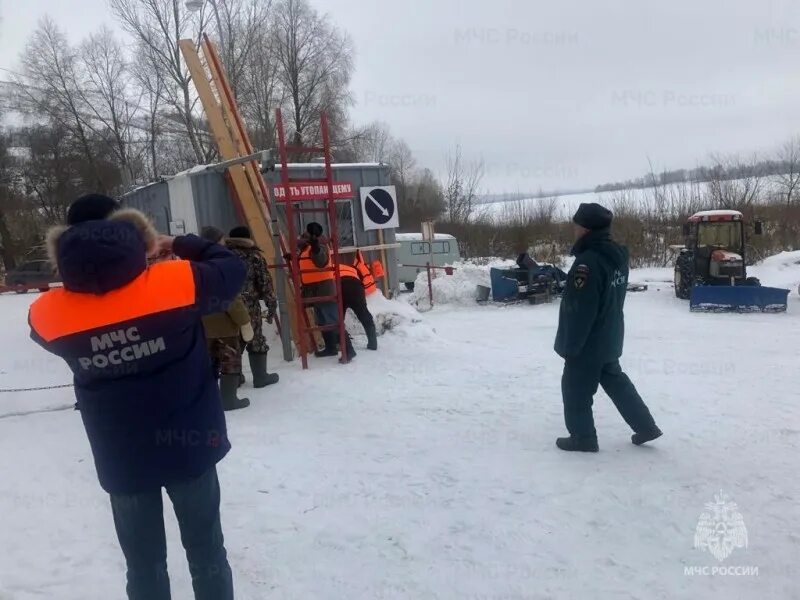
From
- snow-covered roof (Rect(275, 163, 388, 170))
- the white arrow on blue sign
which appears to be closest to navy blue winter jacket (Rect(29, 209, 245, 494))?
snow-covered roof (Rect(275, 163, 388, 170))

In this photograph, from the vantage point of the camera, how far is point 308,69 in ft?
94.4

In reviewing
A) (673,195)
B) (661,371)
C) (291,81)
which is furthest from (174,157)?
(661,371)

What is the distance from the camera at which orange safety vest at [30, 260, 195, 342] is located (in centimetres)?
215

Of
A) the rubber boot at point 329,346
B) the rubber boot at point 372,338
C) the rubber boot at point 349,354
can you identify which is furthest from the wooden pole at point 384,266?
the rubber boot at point 349,354

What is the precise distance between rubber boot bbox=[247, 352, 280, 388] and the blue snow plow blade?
10.3 m

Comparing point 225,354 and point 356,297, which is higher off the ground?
point 356,297

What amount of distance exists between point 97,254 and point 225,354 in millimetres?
3788

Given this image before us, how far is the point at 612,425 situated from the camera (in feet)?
16.9

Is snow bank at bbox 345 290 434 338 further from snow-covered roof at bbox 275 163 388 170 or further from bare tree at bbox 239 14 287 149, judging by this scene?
bare tree at bbox 239 14 287 149

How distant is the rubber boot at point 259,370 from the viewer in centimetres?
655

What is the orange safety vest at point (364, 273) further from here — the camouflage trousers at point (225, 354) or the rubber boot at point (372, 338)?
the camouflage trousers at point (225, 354)

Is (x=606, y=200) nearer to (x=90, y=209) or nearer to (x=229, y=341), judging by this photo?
(x=229, y=341)

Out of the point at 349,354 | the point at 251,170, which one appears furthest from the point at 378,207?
the point at 349,354

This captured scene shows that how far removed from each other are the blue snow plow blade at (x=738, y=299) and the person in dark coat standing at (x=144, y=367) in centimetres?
1293
